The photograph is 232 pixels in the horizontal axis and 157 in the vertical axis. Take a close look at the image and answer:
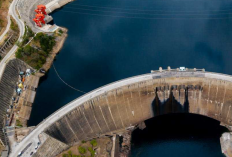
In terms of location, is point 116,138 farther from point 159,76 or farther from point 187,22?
point 187,22

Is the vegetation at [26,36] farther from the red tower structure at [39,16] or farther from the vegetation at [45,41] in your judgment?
the red tower structure at [39,16]

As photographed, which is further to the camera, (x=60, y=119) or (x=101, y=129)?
(x=101, y=129)

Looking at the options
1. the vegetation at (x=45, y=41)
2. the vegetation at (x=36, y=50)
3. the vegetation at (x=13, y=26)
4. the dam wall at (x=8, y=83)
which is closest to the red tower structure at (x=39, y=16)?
the vegetation at (x=13, y=26)

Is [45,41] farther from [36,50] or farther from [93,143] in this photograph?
[93,143]

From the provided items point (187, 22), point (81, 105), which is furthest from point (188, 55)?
point (81, 105)

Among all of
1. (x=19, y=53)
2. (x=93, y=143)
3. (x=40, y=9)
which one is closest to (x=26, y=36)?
(x=19, y=53)

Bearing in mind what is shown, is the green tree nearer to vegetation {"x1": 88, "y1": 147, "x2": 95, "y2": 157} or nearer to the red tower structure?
the red tower structure

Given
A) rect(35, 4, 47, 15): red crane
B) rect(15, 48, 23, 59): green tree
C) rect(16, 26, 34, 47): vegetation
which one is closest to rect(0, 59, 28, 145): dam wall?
rect(15, 48, 23, 59): green tree
